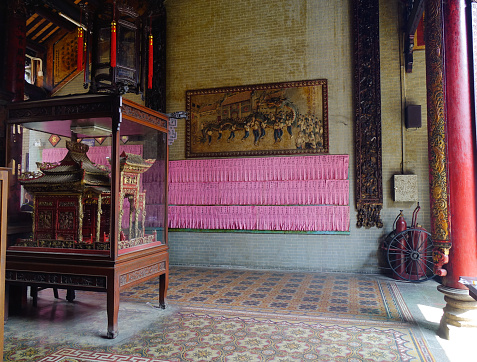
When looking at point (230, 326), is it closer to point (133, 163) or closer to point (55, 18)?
point (133, 163)

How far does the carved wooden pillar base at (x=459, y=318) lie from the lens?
147 inches

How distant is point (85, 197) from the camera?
14.5 feet

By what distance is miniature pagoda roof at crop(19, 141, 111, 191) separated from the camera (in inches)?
170

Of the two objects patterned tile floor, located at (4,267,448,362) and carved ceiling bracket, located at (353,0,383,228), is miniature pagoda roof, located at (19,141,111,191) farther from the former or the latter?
carved ceiling bracket, located at (353,0,383,228)

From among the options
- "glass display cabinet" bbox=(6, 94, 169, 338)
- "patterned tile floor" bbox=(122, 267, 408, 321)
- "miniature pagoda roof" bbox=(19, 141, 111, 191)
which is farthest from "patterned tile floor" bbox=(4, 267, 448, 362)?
"miniature pagoda roof" bbox=(19, 141, 111, 191)

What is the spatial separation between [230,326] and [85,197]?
87.2 inches

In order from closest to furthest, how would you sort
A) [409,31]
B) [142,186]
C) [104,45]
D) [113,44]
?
[142,186] < [113,44] < [104,45] < [409,31]

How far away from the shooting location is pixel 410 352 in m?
3.41

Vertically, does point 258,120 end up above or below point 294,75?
below

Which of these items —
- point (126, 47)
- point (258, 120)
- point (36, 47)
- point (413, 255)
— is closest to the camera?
point (126, 47)

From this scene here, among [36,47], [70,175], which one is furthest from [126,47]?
[36,47]

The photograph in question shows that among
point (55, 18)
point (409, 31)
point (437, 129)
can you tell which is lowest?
point (437, 129)

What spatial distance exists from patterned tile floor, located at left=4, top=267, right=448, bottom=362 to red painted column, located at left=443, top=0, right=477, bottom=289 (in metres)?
0.90

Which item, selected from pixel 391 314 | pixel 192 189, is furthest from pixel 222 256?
pixel 391 314
